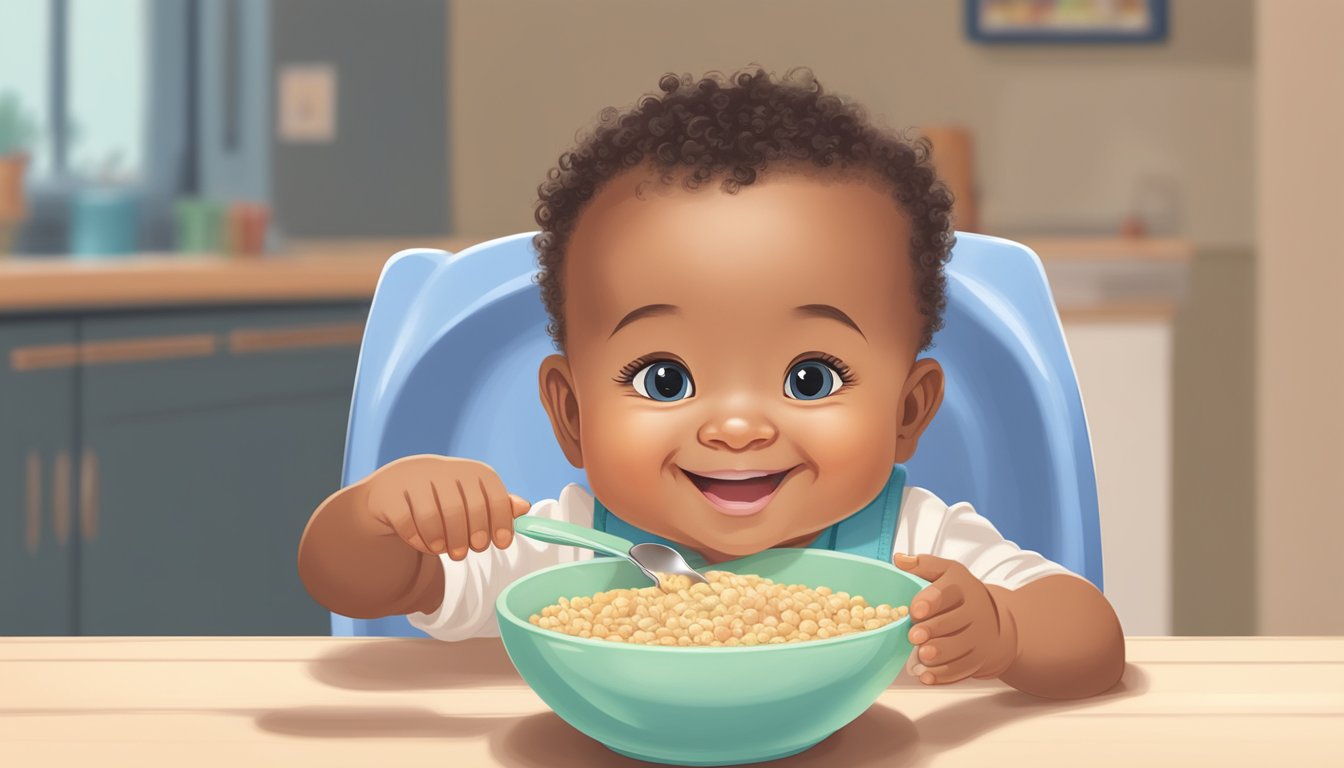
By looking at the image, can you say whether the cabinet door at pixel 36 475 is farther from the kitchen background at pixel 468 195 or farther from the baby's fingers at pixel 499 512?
the baby's fingers at pixel 499 512

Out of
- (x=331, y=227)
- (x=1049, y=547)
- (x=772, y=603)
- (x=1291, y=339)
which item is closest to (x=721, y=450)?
(x=772, y=603)

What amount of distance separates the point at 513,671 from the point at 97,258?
2355 millimetres

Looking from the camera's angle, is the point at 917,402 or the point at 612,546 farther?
the point at 917,402

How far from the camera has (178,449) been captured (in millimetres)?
2268

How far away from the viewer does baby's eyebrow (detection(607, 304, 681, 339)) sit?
27.6 inches

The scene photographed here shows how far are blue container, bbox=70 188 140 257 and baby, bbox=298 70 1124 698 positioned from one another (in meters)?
2.30

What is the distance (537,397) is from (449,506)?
1.26 feet

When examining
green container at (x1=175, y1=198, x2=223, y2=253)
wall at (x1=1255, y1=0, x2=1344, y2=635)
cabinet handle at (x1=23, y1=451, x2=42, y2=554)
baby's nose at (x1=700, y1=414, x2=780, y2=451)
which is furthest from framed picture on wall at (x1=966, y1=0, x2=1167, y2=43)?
baby's nose at (x1=700, y1=414, x2=780, y2=451)

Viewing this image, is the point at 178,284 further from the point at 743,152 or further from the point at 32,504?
the point at 743,152

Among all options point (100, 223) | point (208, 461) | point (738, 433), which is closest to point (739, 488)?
point (738, 433)

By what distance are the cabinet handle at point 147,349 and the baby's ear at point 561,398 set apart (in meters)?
1.54

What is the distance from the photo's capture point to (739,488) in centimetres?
72

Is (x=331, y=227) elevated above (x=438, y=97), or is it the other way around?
(x=438, y=97)

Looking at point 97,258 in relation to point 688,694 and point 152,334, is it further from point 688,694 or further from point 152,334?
point 688,694
